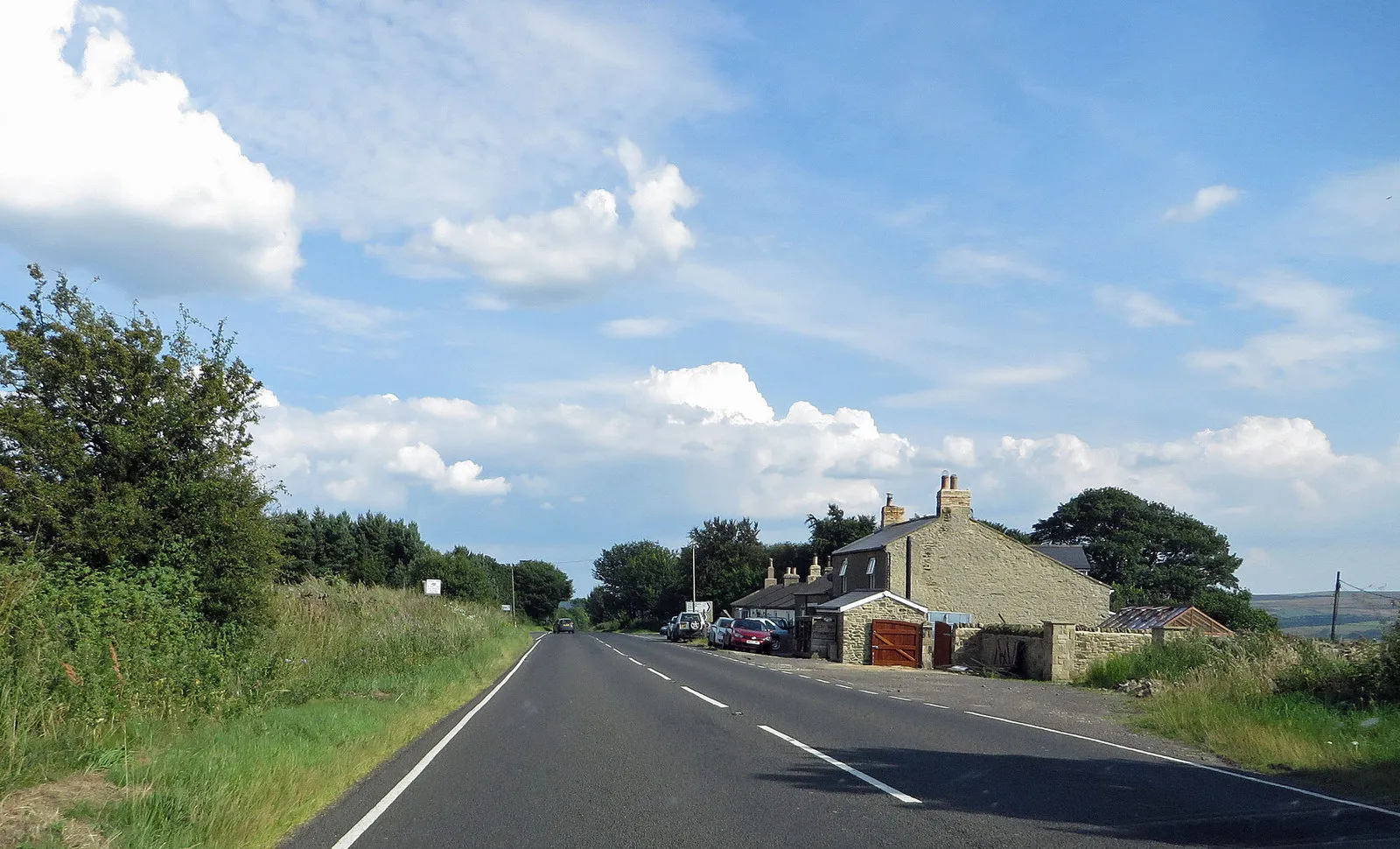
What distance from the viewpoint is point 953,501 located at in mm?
51438

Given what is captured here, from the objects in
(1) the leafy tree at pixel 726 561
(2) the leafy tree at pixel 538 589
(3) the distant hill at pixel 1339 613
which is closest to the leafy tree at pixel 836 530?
(1) the leafy tree at pixel 726 561

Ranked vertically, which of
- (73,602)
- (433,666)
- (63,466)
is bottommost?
(433,666)

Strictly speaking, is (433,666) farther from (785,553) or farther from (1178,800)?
(785,553)

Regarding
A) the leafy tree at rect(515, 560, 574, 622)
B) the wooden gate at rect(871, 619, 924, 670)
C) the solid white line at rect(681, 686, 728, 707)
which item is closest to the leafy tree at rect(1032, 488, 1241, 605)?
the wooden gate at rect(871, 619, 924, 670)

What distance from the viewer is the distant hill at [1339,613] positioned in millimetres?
15828

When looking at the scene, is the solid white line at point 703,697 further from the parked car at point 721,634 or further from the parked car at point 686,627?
the parked car at point 686,627

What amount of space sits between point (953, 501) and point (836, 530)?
2091 inches

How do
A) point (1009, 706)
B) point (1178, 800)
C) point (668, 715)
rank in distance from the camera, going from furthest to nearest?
1. point (1009, 706)
2. point (668, 715)
3. point (1178, 800)

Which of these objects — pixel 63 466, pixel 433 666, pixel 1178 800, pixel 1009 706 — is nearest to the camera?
pixel 1178 800

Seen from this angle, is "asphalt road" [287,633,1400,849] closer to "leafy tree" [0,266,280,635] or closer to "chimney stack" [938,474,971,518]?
"leafy tree" [0,266,280,635]

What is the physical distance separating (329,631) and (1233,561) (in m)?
84.3

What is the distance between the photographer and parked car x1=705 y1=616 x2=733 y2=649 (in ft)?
181

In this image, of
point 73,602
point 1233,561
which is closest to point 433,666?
point 73,602

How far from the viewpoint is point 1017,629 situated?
116 feet
